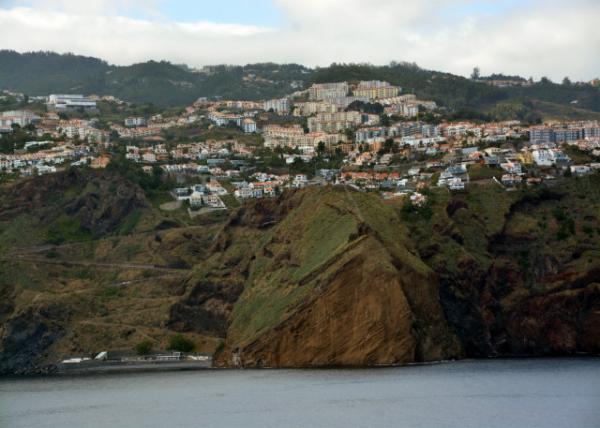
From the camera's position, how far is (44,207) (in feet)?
521

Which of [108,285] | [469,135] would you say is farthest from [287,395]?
[469,135]

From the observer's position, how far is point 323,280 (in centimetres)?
10762

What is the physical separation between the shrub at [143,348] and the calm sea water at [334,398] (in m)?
15.0

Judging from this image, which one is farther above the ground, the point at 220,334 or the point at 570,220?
the point at 570,220

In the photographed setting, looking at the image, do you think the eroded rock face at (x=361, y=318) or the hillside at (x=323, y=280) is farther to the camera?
the hillside at (x=323, y=280)

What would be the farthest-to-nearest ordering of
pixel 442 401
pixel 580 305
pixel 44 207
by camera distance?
pixel 44 207, pixel 580 305, pixel 442 401

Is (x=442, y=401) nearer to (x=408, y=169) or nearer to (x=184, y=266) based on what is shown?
(x=184, y=266)

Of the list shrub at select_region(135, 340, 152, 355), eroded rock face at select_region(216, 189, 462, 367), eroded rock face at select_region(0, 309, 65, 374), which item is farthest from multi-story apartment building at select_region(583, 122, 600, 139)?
eroded rock face at select_region(0, 309, 65, 374)

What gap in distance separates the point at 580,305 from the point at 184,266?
140 feet

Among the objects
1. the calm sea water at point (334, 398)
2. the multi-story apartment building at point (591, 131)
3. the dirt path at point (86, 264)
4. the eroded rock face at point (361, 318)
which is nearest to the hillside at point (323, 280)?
the eroded rock face at point (361, 318)

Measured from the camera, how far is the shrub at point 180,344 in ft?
407

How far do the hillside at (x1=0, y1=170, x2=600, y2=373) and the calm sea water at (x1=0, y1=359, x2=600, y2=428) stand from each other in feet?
15.2

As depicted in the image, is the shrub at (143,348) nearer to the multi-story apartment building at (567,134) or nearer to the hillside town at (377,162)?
the hillside town at (377,162)

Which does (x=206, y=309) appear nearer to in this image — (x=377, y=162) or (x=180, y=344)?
(x=180, y=344)
